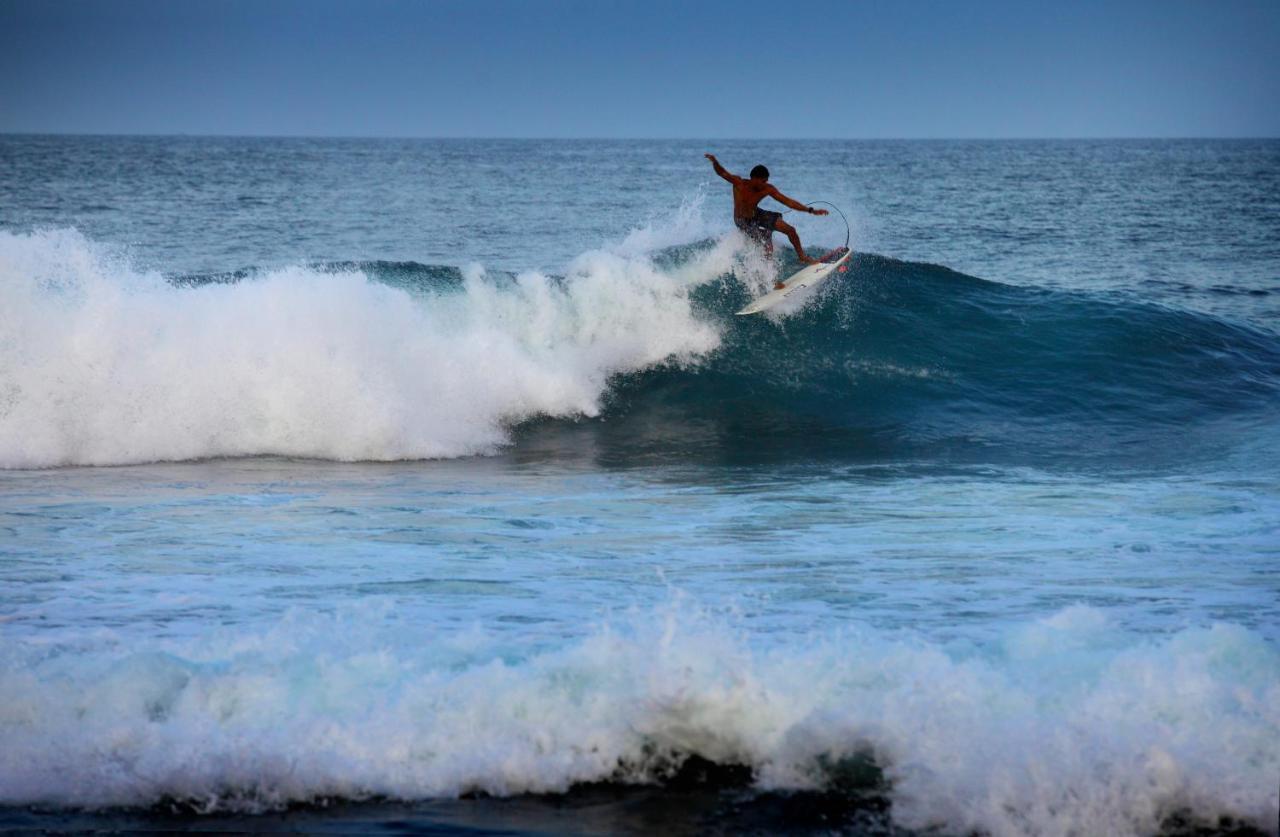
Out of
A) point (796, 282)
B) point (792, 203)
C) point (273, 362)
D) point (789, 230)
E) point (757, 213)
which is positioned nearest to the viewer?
point (273, 362)

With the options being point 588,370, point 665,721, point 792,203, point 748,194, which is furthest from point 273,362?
point 665,721

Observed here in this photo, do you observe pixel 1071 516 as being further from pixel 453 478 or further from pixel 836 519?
pixel 453 478

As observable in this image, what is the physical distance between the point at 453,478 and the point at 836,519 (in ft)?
10.7

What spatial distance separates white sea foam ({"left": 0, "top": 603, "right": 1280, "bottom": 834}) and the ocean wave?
6076 mm

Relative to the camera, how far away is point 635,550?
7.68m

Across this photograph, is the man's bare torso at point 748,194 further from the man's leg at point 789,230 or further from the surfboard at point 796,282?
the surfboard at point 796,282

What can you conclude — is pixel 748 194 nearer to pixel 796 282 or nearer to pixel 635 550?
pixel 796 282

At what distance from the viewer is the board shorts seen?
14406 millimetres

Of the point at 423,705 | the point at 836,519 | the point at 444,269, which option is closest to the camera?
the point at 423,705

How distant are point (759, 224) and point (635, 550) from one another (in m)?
7.60

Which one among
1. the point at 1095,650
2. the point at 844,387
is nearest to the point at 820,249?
the point at 844,387

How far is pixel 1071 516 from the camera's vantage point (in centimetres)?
876

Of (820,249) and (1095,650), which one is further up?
(820,249)

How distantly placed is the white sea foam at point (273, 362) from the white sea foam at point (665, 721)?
591 cm
